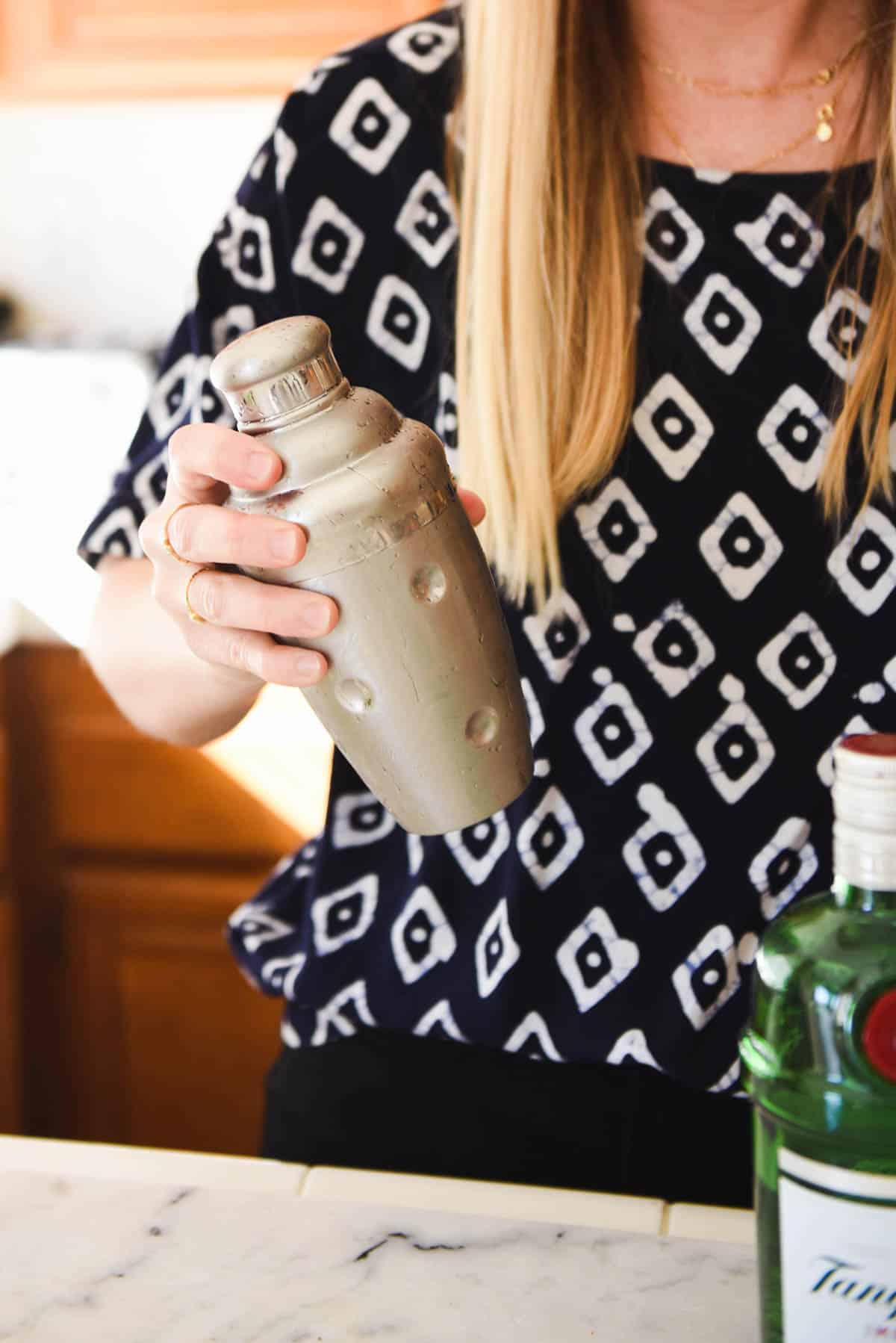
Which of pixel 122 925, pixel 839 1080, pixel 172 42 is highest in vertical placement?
pixel 172 42

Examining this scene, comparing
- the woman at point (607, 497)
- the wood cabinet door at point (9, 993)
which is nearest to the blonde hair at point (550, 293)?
the woman at point (607, 497)

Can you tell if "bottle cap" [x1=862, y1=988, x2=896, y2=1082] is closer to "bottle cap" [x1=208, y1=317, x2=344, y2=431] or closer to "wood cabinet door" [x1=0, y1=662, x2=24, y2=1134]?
"bottle cap" [x1=208, y1=317, x2=344, y2=431]

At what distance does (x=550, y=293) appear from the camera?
81cm

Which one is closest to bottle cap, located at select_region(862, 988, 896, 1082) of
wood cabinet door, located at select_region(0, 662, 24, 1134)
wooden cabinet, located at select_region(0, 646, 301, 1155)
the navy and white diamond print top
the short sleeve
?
the navy and white diamond print top

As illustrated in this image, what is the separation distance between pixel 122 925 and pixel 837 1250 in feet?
4.67

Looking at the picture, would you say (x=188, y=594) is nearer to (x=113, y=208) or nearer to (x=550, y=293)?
(x=550, y=293)

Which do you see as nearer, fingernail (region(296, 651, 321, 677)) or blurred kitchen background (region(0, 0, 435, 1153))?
fingernail (region(296, 651, 321, 677))

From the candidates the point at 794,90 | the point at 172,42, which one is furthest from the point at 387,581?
the point at 172,42

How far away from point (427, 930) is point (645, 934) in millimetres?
133

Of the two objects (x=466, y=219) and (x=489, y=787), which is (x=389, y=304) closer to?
(x=466, y=219)

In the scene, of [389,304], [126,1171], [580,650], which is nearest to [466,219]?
[389,304]

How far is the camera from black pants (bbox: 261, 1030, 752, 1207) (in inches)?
32.0

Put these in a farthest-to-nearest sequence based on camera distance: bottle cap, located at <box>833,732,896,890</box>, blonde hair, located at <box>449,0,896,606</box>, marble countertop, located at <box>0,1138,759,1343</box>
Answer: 1. blonde hair, located at <box>449,0,896,606</box>
2. marble countertop, located at <box>0,1138,759,1343</box>
3. bottle cap, located at <box>833,732,896,890</box>

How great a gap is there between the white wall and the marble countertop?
190 centimetres
